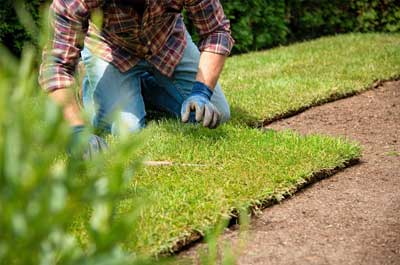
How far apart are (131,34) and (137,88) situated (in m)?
0.39

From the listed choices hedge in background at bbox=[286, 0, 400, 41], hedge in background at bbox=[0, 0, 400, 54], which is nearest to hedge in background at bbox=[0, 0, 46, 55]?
hedge in background at bbox=[0, 0, 400, 54]

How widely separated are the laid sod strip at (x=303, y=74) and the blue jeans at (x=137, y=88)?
13.8 inches

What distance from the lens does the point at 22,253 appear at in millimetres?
805

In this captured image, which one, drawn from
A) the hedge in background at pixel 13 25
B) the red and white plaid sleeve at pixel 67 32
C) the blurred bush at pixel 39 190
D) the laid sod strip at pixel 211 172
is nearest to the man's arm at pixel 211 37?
the laid sod strip at pixel 211 172

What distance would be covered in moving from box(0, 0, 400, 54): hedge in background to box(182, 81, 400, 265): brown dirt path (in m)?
3.83

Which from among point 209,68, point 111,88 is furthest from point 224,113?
point 111,88

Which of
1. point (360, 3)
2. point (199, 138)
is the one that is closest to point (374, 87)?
point (199, 138)

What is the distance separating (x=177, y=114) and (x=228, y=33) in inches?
25.4

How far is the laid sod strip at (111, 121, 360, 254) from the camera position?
2285mm

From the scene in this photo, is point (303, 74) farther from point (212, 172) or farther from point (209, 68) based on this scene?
point (212, 172)

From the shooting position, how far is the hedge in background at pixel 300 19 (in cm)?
737

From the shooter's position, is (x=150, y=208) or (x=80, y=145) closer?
(x=80, y=145)

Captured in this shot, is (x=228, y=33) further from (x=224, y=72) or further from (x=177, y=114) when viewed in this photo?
(x=224, y=72)

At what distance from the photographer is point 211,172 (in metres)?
2.82
